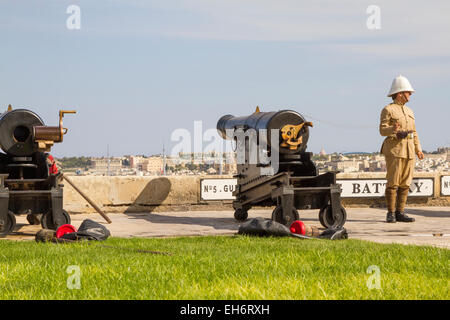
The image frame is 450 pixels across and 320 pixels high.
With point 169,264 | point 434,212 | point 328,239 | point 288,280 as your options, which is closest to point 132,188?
point 434,212

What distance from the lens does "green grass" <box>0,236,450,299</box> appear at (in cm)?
500

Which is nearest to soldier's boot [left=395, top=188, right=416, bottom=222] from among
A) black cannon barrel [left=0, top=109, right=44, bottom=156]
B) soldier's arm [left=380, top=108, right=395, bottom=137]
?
soldier's arm [left=380, top=108, right=395, bottom=137]

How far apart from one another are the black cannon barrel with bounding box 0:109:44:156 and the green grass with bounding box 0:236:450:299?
2.52m

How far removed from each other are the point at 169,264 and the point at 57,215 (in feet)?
13.7

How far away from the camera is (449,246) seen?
8469mm

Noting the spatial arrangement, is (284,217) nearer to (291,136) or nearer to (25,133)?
(291,136)

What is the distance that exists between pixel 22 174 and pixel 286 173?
12.5 feet

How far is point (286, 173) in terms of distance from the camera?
10914mm

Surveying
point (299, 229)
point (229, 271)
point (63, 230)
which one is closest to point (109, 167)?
point (63, 230)

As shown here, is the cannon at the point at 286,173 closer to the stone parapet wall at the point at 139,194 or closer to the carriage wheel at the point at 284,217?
the carriage wheel at the point at 284,217

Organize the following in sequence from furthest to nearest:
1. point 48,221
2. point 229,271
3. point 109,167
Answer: point 109,167 → point 48,221 → point 229,271

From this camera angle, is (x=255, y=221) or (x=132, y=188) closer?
(x=255, y=221)

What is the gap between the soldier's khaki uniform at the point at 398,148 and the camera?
39.9 ft
